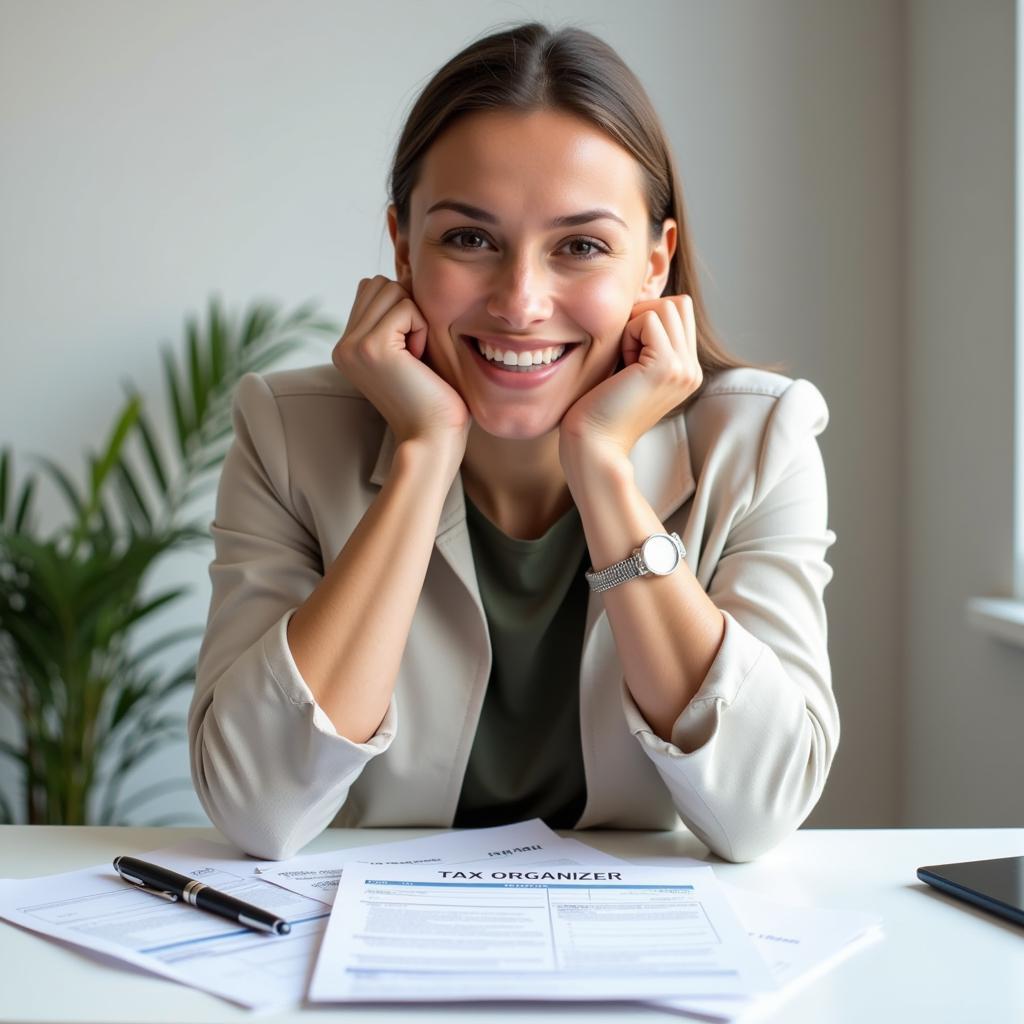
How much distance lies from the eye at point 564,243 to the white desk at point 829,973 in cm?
67

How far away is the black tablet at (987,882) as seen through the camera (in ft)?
3.21

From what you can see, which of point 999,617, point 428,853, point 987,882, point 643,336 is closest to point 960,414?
point 999,617

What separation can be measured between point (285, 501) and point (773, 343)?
171 centimetres

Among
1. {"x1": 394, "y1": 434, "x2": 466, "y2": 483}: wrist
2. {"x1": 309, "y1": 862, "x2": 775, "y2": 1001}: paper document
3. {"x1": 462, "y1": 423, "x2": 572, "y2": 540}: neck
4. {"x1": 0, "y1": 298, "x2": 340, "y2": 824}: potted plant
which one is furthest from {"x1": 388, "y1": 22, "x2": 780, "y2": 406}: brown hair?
{"x1": 0, "y1": 298, "x2": 340, "y2": 824}: potted plant

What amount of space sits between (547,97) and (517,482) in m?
0.49

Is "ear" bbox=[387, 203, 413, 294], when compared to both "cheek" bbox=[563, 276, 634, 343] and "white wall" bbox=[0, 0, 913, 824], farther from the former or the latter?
"white wall" bbox=[0, 0, 913, 824]

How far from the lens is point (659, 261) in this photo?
1.60 m

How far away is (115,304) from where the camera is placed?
2.89 metres

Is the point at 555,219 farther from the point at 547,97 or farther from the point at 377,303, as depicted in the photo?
the point at 377,303

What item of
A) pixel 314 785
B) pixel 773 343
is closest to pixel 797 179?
pixel 773 343

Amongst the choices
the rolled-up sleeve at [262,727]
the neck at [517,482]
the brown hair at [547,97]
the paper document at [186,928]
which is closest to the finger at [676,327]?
the brown hair at [547,97]

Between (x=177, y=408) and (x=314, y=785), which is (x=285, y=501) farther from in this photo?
(x=177, y=408)

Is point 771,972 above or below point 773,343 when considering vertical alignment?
below

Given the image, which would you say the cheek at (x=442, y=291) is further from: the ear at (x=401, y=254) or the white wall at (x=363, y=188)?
the white wall at (x=363, y=188)
